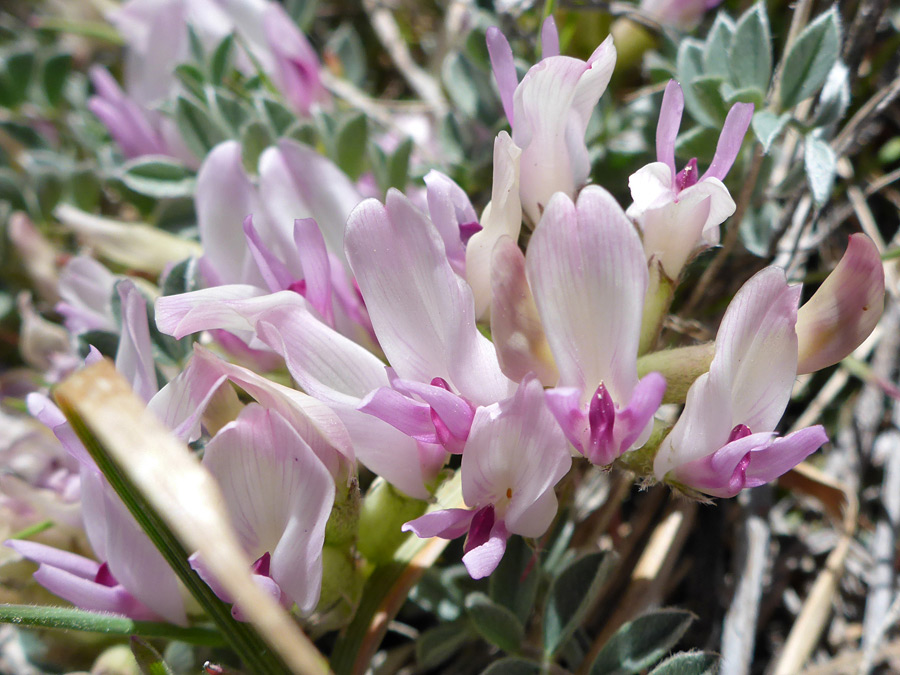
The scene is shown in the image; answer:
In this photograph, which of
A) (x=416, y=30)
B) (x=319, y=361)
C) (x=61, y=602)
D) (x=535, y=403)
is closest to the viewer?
(x=535, y=403)

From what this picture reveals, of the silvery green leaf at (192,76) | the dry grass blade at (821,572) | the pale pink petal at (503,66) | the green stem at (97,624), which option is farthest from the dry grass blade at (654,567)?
the silvery green leaf at (192,76)

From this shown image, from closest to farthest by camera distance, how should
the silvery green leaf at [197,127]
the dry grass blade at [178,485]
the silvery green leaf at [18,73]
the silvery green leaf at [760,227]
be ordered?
the dry grass blade at [178,485] → the silvery green leaf at [760,227] → the silvery green leaf at [197,127] → the silvery green leaf at [18,73]

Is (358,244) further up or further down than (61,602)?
further up

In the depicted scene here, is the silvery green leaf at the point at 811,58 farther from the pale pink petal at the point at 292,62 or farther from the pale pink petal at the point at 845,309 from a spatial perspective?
the pale pink petal at the point at 292,62

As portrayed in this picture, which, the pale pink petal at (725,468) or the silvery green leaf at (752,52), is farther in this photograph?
the silvery green leaf at (752,52)

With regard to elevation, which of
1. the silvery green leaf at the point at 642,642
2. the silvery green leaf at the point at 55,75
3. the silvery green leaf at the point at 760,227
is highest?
the silvery green leaf at the point at 55,75

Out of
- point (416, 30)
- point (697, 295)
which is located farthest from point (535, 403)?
point (416, 30)

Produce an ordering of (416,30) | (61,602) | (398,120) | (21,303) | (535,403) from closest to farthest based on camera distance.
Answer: (535,403) < (61,602) < (21,303) < (398,120) < (416,30)

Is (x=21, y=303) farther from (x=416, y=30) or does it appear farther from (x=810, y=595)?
(x=810, y=595)
